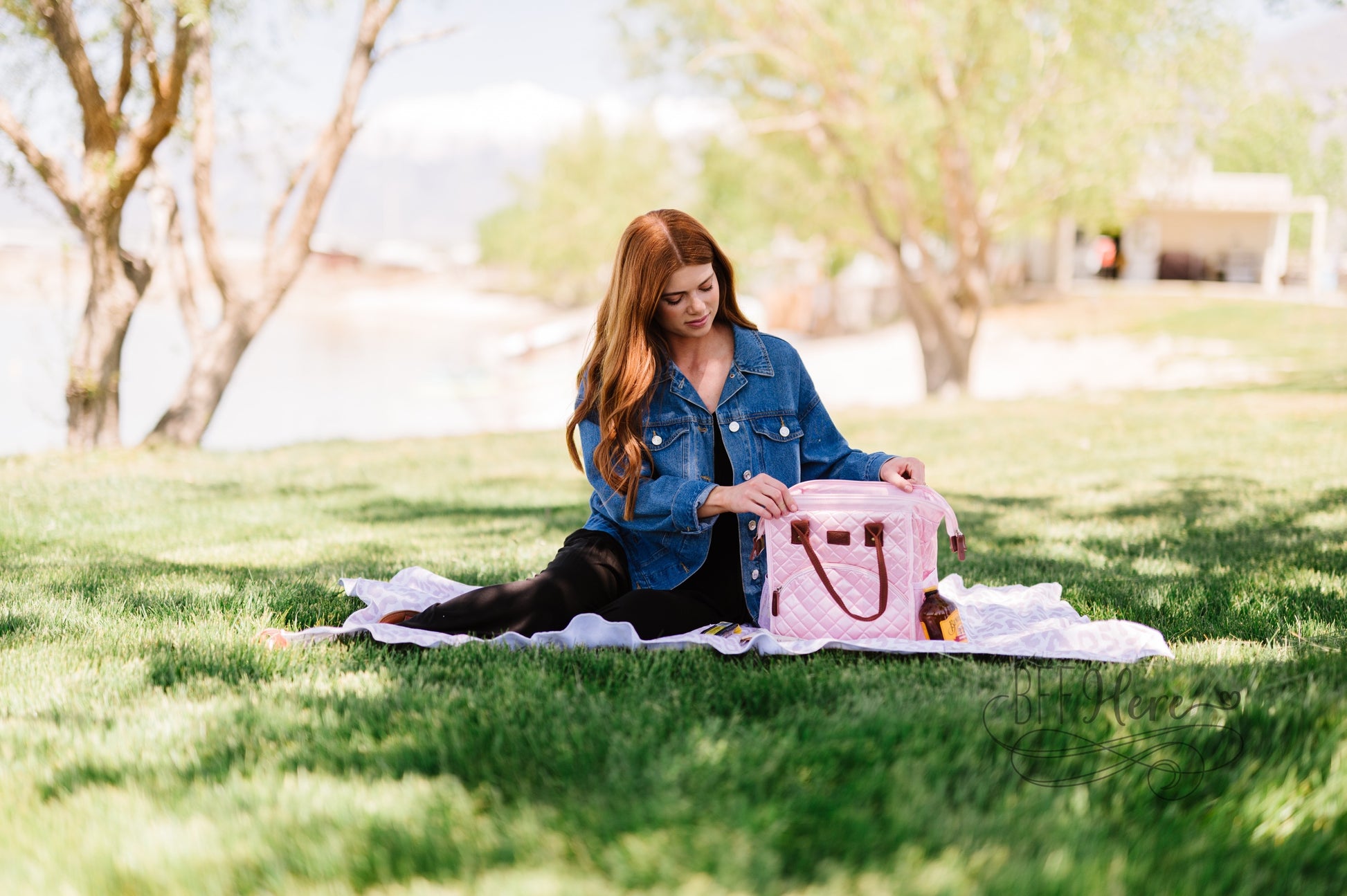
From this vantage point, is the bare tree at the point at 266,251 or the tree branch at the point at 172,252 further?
the tree branch at the point at 172,252

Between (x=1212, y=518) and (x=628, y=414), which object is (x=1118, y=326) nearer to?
(x=1212, y=518)

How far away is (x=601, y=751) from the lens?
8.20 feet

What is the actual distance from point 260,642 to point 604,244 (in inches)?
1994

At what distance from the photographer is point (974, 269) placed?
661 inches

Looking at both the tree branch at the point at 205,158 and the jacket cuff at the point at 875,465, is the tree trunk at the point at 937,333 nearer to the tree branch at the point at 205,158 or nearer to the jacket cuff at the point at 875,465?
the tree branch at the point at 205,158

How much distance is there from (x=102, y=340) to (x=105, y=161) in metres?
1.66

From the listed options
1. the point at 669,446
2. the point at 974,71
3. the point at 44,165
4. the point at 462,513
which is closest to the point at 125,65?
the point at 44,165

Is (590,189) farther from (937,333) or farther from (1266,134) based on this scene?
(1266,134)

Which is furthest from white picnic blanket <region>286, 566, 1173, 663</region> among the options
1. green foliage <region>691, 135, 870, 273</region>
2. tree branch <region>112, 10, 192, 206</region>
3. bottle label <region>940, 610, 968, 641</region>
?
green foliage <region>691, 135, 870, 273</region>

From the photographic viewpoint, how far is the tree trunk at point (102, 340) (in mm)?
10141

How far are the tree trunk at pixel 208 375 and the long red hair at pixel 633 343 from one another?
28.3ft

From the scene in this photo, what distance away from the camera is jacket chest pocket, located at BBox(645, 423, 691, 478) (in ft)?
12.3

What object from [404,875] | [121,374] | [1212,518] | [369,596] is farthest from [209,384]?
[404,875]

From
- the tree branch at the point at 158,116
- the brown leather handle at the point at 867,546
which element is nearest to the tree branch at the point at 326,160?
the tree branch at the point at 158,116
